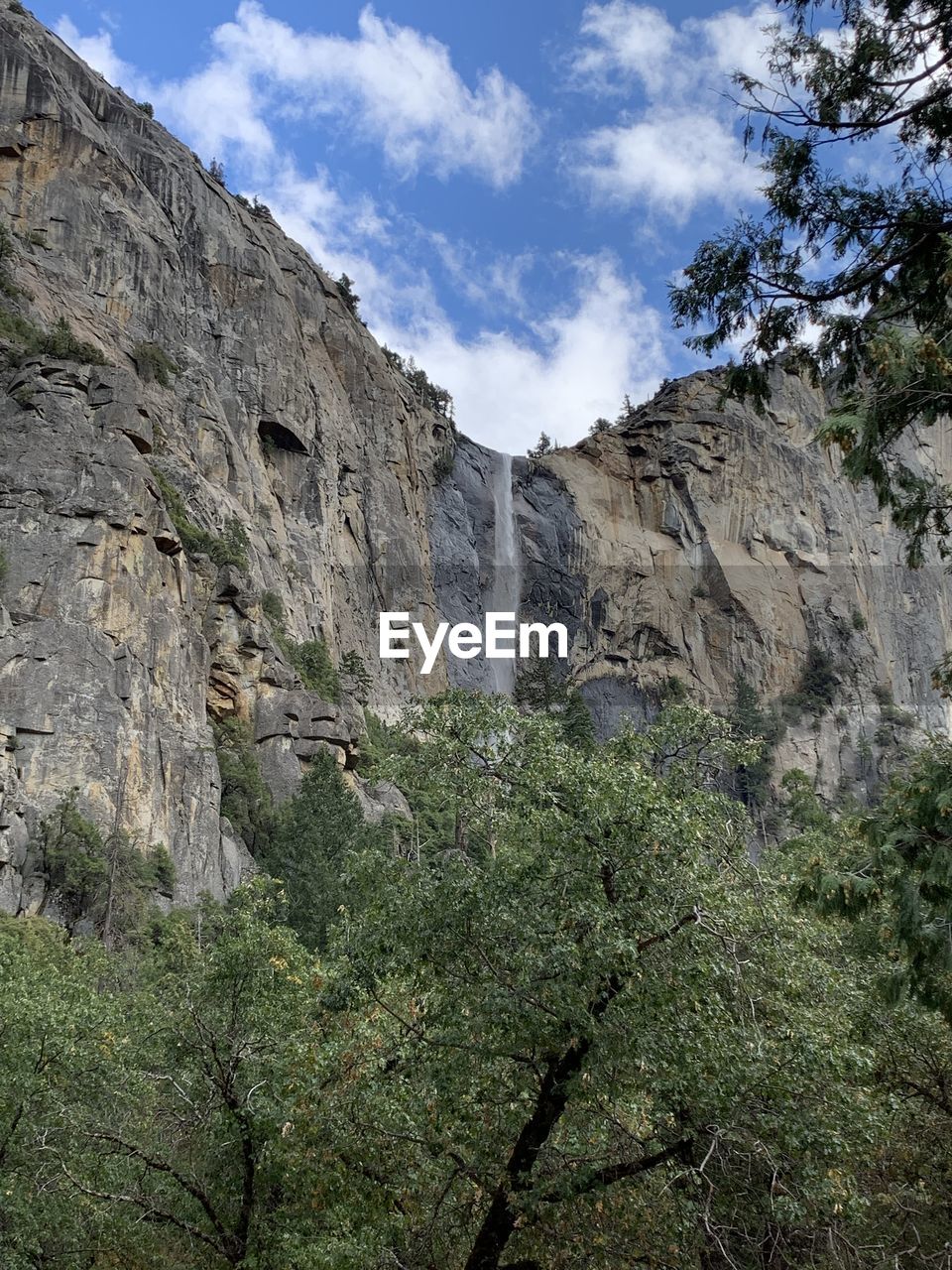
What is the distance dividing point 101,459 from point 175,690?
9.41 meters

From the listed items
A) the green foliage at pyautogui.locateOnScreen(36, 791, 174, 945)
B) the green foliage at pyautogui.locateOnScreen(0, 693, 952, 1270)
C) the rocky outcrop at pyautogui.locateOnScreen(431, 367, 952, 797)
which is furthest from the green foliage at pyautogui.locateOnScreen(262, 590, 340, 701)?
the green foliage at pyautogui.locateOnScreen(0, 693, 952, 1270)

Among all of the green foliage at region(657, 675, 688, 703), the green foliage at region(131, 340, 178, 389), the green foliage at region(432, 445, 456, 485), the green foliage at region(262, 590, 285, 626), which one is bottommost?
the green foliage at region(657, 675, 688, 703)

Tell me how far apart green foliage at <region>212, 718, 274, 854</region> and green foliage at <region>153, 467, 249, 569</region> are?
8158 millimetres

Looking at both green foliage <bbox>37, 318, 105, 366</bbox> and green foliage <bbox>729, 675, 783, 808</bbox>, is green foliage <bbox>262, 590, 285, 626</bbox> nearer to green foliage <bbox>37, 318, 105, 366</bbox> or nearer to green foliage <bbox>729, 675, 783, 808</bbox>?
green foliage <bbox>37, 318, 105, 366</bbox>

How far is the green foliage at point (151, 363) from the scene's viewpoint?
5016 cm

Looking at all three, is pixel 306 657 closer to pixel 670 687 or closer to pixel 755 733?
pixel 755 733

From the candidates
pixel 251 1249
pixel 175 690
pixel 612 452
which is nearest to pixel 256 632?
pixel 175 690

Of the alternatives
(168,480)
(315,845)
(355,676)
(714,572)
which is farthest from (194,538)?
(714,572)

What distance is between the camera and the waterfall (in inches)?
3068

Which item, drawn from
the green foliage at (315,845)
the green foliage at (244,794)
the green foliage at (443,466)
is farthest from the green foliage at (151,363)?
the green foliage at (443,466)

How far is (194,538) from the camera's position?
148 ft

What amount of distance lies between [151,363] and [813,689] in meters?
55.2

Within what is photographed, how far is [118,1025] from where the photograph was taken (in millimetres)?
14953

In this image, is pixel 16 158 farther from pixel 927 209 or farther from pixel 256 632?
pixel 927 209
